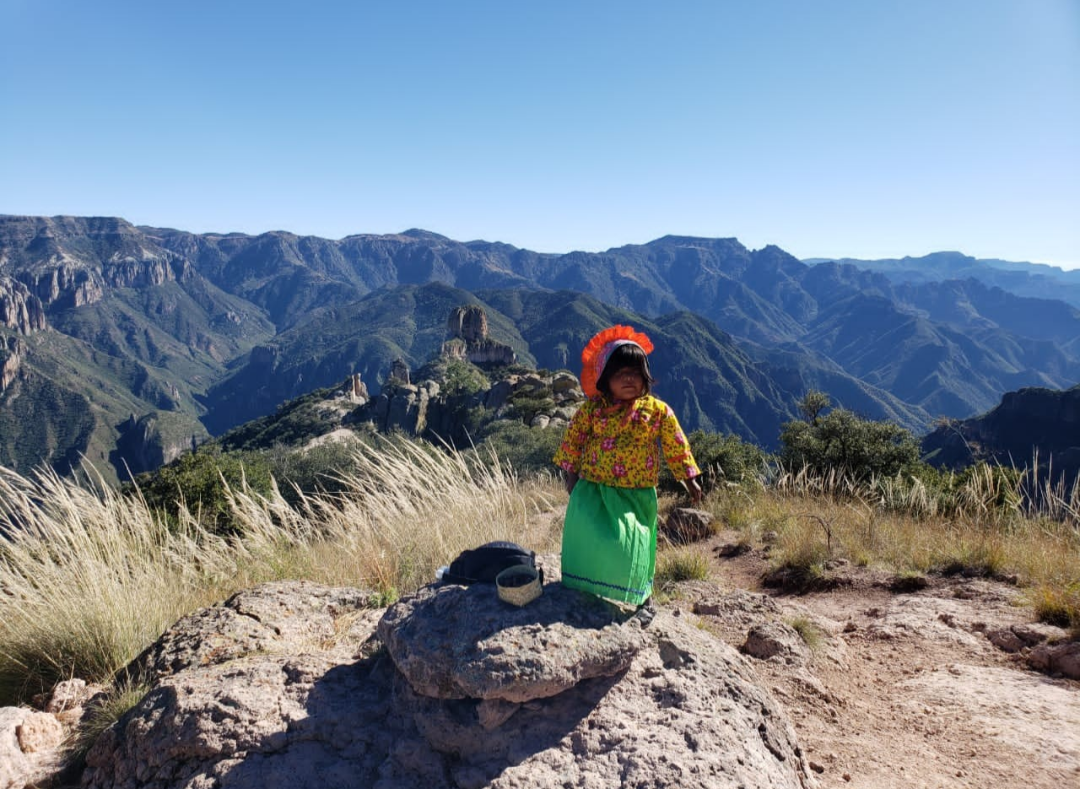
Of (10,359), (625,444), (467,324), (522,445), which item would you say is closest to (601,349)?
(625,444)

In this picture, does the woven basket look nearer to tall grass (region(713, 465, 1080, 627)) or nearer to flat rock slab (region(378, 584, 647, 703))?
flat rock slab (region(378, 584, 647, 703))

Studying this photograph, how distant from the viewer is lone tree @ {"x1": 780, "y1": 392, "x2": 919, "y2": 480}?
11.8 m

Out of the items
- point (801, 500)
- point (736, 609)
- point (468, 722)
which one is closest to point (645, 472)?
point (468, 722)

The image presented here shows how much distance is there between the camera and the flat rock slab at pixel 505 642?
2250 millimetres

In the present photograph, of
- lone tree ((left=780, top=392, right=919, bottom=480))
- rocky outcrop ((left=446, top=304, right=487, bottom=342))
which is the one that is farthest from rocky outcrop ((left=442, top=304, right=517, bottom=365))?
lone tree ((left=780, top=392, right=919, bottom=480))

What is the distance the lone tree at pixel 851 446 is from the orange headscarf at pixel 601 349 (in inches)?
377

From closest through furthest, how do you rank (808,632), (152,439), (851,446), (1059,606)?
(808,632)
(1059,606)
(851,446)
(152,439)

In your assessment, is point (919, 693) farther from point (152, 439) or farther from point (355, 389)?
point (152, 439)

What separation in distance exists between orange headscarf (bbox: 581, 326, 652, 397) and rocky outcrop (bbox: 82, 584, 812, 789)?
1219 millimetres

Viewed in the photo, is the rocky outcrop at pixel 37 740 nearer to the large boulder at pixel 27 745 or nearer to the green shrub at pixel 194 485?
the large boulder at pixel 27 745

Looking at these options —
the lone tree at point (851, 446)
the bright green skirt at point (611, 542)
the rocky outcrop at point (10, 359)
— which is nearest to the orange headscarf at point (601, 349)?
the bright green skirt at point (611, 542)

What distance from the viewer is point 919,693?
11.0 feet

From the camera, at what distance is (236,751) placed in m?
2.26

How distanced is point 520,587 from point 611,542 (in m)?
0.57
